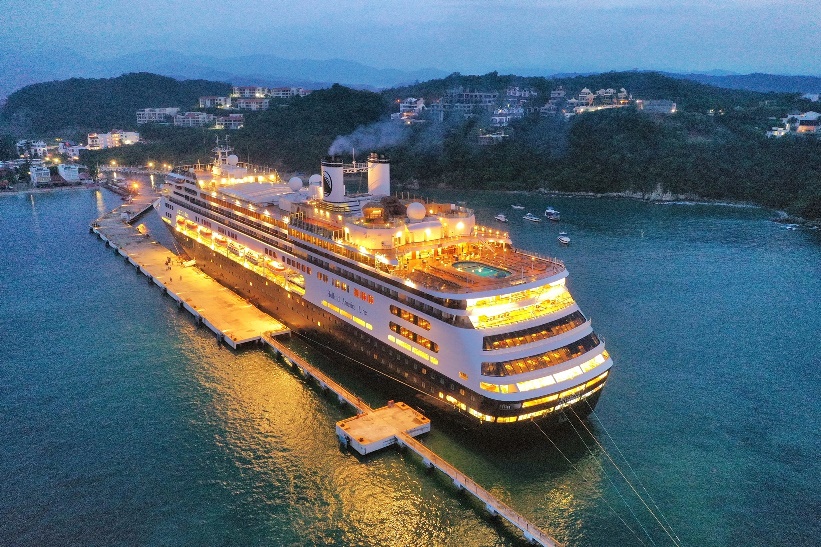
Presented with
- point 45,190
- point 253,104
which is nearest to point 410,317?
point 45,190

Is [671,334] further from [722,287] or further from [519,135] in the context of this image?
[519,135]

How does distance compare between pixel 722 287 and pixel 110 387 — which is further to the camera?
pixel 722 287

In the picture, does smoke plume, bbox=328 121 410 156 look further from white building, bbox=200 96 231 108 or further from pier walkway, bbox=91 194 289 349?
white building, bbox=200 96 231 108

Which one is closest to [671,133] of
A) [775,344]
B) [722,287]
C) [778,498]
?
[722,287]

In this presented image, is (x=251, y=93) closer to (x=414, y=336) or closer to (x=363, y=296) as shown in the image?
(x=363, y=296)

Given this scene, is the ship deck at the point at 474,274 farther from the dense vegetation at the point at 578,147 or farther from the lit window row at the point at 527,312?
the dense vegetation at the point at 578,147

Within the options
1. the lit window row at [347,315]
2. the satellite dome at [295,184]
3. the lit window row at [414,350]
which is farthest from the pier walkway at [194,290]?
the lit window row at [414,350]
